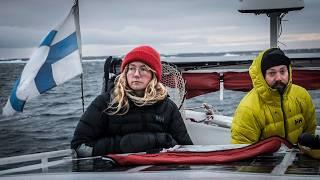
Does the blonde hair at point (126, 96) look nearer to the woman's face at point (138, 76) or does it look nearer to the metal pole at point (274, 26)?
the woman's face at point (138, 76)

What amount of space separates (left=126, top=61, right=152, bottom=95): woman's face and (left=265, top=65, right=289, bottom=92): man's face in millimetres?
1140

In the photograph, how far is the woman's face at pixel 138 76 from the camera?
4.23m

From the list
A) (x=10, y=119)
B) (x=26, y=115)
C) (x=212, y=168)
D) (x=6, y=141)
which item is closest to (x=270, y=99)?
(x=212, y=168)

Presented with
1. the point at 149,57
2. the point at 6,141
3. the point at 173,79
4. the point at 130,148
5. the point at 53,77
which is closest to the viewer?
the point at 130,148

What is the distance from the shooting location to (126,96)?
417 cm

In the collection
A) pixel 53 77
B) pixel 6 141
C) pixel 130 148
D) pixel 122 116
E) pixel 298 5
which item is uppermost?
pixel 298 5

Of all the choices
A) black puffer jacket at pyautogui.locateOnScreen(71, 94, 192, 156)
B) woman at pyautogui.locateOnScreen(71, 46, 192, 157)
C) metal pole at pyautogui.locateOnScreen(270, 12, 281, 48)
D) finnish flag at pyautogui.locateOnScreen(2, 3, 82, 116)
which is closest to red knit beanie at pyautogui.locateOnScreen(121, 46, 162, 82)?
woman at pyautogui.locateOnScreen(71, 46, 192, 157)

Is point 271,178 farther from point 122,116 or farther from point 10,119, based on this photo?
point 10,119

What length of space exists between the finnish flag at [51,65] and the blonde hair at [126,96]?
4.01 ft

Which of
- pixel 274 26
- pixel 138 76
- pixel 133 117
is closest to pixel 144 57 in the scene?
pixel 138 76

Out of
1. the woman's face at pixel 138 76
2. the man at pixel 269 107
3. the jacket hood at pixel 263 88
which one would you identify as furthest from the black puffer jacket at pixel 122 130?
the jacket hood at pixel 263 88

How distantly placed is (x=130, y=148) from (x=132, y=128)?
0.63 feet

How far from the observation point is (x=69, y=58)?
18.7 feet

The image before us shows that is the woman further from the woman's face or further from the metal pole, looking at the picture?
the metal pole
